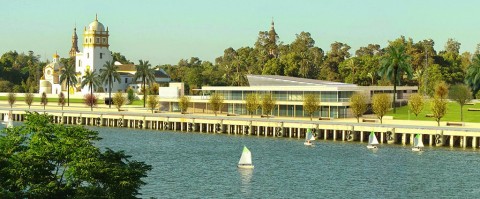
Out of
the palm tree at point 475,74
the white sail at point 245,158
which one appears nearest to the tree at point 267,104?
the palm tree at point 475,74

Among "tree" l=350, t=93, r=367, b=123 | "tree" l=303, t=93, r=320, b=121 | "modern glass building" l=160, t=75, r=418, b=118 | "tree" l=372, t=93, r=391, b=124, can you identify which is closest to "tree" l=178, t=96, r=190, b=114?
"modern glass building" l=160, t=75, r=418, b=118

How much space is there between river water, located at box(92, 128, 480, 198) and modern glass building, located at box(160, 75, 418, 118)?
25353 mm

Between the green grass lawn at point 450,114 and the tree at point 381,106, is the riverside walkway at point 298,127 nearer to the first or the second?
the tree at point 381,106

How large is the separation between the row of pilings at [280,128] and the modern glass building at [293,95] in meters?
15.2

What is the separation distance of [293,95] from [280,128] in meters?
20.7

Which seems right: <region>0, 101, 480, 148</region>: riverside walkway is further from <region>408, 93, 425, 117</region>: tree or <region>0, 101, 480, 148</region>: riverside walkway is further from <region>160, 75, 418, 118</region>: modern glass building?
<region>408, 93, 425, 117</region>: tree

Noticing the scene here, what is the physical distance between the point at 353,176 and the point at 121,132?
65657 millimetres

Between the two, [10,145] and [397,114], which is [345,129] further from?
[10,145]

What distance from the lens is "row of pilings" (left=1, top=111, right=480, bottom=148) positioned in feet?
375

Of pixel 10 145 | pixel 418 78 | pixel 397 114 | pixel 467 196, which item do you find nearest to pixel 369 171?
pixel 467 196

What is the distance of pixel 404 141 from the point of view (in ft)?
384

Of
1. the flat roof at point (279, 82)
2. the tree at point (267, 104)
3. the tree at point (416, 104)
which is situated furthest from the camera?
the flat roof at point (279, 82)

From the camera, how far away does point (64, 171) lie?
46.8 metres

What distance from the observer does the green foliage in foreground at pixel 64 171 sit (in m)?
45.0
